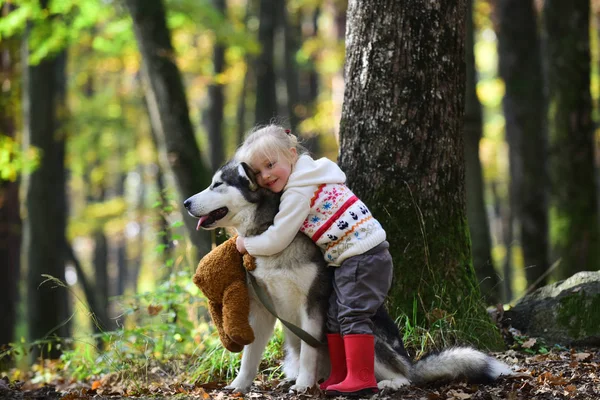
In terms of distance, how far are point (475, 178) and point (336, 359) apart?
5.71 metres

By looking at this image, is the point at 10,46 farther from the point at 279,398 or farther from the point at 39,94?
the point at 279,398

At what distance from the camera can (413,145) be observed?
559cm

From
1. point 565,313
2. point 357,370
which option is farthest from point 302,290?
point 565,313

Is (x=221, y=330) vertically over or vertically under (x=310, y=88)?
under

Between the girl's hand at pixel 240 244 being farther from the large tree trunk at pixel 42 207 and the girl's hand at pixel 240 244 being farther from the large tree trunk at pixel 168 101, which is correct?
the large tree trunk at pixel 42 207

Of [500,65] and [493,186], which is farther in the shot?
[493,186]

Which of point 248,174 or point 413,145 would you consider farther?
point 413,145

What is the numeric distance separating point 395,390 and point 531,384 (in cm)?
92

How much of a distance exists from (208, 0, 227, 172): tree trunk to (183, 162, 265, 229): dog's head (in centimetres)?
1184

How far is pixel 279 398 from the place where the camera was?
4.52 metres

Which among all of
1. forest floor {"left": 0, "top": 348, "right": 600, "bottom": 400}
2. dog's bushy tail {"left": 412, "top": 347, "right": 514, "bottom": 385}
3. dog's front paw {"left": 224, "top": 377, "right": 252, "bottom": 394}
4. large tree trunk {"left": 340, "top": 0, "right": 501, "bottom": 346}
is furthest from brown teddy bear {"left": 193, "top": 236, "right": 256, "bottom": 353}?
large tree trunk {"left": 340, "top": 0, "right": 501, "bottom": 346}

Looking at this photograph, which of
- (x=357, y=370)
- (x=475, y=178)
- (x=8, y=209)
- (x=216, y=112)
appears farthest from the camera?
(x=216, y=112)

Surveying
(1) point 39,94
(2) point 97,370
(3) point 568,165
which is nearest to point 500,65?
(3) point 568,165

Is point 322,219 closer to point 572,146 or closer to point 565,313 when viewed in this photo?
point 565,313
